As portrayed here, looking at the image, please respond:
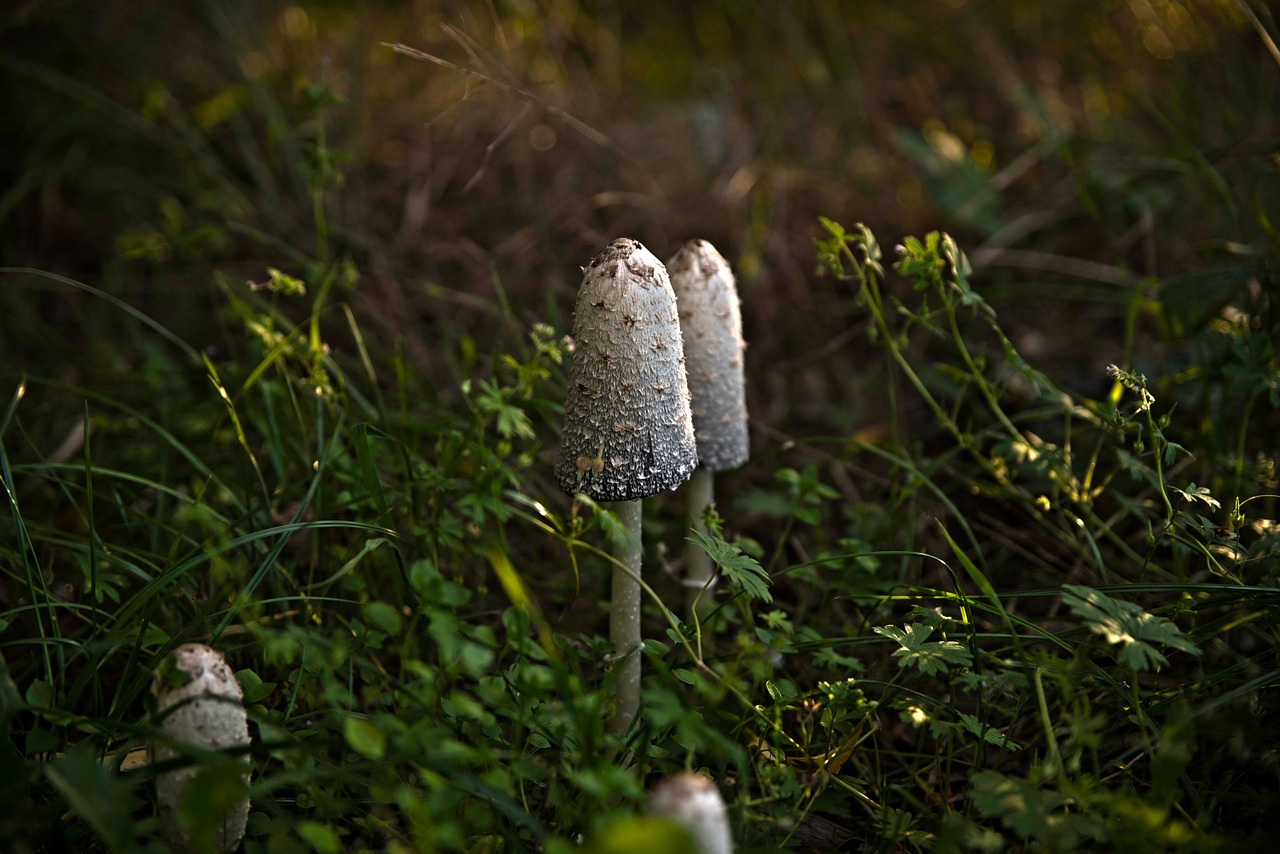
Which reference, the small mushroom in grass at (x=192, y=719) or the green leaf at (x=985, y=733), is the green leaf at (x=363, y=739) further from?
the green leaf at (x=985, y=733)

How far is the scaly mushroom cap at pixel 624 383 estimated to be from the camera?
2035mm

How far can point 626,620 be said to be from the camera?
2361 millimetres

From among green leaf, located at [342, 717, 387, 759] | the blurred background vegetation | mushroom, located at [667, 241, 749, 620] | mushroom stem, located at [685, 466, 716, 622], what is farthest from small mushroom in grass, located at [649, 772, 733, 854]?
the blurred background vegetation

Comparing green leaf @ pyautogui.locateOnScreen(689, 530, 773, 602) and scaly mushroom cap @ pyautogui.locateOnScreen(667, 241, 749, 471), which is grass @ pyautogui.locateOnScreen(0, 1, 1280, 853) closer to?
green leaf @ pyautogui.locateOnScreen(689, 530, 773, 602)

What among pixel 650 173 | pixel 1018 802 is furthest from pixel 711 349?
pixel 650 173

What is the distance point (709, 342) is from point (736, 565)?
0.80 m

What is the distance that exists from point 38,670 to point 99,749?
64 cm

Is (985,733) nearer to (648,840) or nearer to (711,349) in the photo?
(648,840)

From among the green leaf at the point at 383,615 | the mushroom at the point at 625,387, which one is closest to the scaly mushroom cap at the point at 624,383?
the mushroom at the point at 625,387

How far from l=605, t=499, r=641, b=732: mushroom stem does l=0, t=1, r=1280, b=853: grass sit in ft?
0.36

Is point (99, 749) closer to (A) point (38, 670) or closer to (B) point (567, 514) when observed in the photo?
(A) point (38, 670)

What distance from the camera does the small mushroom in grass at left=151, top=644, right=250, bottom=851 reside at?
65.9 inches

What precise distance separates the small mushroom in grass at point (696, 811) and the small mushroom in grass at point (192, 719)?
893mm

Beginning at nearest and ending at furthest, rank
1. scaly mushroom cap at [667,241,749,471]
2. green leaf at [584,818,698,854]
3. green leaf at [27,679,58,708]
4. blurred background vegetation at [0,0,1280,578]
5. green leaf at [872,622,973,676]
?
green leaf at [584,818,698,854]
green leaf at [27,679,58,708]
green leaf at [872,622,973,676]
scaly mushroom cap at [667,241,749,471]
blurred background vegetation at [0,0,1280,578]
